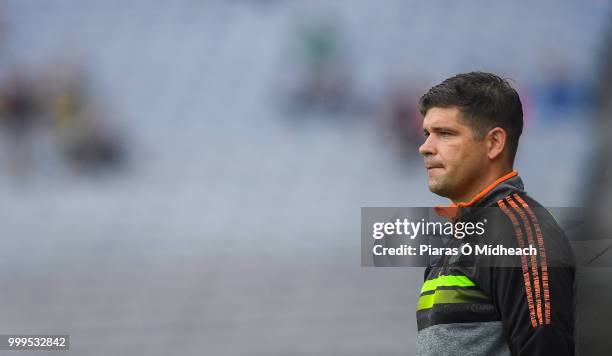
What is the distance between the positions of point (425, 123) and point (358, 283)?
7.71 feet

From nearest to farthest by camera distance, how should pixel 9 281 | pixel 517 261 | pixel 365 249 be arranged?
pixel 517 261 → pixel 365 249 → pixel 9 281

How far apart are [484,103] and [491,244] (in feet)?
0.85

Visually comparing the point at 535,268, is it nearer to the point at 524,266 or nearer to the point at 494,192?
the point at 524,266

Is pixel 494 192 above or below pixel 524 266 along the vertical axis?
above

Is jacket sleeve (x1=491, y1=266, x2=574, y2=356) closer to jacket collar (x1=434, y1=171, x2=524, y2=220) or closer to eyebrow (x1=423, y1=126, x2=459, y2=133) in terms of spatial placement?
jacket collar (x1=434, y1=171, x2=524, y2=220)

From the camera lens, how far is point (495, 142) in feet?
4.18

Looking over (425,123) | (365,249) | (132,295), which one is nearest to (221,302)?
(132,295)

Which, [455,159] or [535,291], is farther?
[455,159]

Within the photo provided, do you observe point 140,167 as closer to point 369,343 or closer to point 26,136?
point 26,136

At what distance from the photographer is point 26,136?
386 centimetres

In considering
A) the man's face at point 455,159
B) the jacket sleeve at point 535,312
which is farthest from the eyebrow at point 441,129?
the jacket sleeve at point 535,312

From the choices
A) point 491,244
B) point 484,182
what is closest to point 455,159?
Answer: point 484,182

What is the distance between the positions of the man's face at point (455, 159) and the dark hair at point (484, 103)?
0.02 metres
